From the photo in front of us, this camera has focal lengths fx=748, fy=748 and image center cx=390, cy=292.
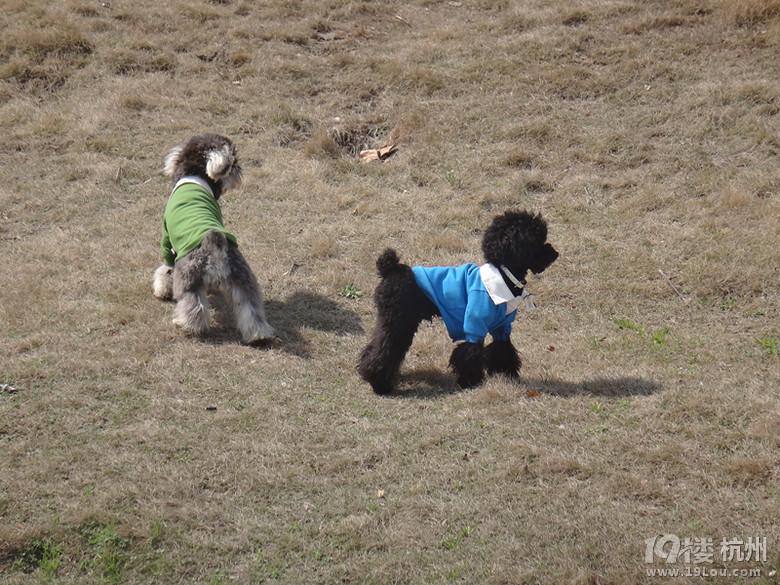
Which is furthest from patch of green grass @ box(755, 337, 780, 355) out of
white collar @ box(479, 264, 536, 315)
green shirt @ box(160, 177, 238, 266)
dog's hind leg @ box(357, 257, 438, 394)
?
green shirt @ box(160, 177, 238, 266)

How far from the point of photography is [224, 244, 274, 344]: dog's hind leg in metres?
6.81

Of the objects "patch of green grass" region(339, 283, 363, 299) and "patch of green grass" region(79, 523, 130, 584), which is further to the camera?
"patch of green grass" region(339, 283, 363, 299)

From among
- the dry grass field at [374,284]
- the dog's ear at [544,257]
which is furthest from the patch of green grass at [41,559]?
the dog's ear at [544,257]

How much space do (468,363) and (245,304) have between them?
215cm

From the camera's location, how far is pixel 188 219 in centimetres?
704

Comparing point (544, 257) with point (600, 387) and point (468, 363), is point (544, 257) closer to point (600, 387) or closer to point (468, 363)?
point (468, 363)

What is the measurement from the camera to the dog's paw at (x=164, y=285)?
7.61 meters

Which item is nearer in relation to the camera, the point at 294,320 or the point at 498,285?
the point at 498,285

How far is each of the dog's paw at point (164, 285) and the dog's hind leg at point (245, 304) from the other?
1037 mm

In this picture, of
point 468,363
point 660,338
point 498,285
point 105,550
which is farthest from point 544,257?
point 105,550

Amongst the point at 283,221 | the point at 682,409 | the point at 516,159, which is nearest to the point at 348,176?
the point at 283,221

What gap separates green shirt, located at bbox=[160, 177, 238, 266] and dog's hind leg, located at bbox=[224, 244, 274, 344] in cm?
33

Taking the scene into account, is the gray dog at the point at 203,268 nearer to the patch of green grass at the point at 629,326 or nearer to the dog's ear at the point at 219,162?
the dog's ear at the point at 219,162

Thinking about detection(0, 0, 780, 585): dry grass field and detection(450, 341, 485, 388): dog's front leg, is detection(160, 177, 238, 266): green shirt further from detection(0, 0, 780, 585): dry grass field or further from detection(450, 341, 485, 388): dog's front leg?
detection(450, 341, 485, 388): dog's front leg
